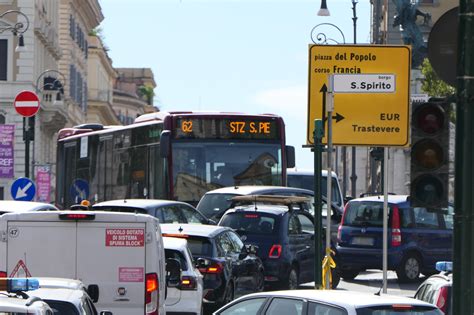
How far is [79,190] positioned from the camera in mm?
39969

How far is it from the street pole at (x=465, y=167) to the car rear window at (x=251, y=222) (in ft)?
52.2

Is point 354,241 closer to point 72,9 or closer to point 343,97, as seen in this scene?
point 343,97

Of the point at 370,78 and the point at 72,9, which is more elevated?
the point at 72,9

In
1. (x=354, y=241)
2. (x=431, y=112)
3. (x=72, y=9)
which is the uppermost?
(x=72, y=9)

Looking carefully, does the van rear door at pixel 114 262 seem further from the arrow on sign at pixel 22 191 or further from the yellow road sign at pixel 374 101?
the arrow on sign at pixel 22 191

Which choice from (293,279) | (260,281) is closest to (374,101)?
(293,279)

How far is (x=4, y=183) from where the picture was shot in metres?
71.2

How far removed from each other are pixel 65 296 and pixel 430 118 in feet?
10.3

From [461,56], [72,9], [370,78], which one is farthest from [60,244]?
[72,9]

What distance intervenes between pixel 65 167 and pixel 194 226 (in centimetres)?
2286

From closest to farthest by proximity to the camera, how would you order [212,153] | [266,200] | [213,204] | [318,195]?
[318,195], [266,200], [213,204], [212,153]

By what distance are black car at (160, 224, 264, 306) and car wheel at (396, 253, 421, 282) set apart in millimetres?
8756

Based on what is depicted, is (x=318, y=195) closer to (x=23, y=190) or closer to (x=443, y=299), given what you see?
(x=443, y=299)

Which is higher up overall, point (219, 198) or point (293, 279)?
point (219, 198)
